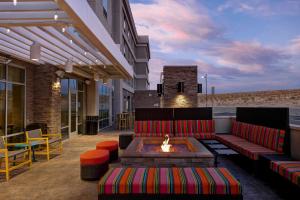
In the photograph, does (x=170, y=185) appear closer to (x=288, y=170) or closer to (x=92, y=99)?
(x=288, y=170)

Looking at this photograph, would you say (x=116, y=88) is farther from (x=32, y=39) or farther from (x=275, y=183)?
(x=275, y=183)

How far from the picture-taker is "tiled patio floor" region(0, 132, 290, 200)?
402 cm

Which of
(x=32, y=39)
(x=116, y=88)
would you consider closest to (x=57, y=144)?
(x=32, y=39)

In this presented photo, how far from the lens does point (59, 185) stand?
15.0ft

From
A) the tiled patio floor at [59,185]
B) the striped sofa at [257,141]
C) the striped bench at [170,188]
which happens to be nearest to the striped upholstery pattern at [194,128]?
the striped sofa at [257,141]

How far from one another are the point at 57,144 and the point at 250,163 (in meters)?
7.09

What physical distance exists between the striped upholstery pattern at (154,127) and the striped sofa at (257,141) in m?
1.80

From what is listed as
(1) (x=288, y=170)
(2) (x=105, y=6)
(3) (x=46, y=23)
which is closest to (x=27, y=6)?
(3) (x=46, y=23)

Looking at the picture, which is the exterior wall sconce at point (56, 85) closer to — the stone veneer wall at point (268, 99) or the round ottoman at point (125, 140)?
the round ottoman at point (125, 140)

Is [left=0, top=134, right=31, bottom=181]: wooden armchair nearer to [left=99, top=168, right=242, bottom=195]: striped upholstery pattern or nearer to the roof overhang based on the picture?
the roof overhang

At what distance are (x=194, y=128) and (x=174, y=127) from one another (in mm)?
702

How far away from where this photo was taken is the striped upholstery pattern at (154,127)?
786 cm

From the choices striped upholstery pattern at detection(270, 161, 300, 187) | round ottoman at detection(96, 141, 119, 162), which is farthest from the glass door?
striped upholstery pattern at detection(270, 161, 300, 187)

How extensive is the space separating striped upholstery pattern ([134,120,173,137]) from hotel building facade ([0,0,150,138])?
242cm
